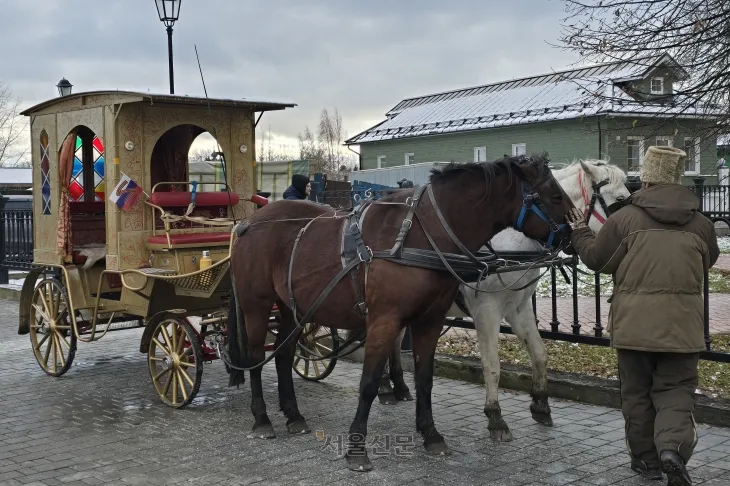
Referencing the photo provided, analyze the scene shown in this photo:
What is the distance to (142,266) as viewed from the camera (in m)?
7.48

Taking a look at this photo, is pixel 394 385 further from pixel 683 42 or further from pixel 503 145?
pixel 503 145

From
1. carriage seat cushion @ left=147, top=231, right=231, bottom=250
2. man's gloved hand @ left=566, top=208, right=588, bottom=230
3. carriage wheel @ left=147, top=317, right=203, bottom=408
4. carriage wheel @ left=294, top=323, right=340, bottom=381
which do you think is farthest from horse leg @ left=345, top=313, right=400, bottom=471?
carriage seat cushion @ left=147, top=231, right=231, bottom=250

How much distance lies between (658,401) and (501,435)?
159 cm

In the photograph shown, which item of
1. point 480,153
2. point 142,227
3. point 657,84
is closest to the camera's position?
point 142,227

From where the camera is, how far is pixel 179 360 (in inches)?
278

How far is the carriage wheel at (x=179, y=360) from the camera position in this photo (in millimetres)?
6895

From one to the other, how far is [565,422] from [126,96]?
476cm

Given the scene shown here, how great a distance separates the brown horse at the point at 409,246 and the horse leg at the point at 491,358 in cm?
47

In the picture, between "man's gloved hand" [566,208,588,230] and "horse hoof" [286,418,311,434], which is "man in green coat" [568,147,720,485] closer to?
"man's gloved hand" [566,208,588,230]

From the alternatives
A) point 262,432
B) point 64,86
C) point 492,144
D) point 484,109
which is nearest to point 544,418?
point 262,432

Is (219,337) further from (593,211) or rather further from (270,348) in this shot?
(593,211)

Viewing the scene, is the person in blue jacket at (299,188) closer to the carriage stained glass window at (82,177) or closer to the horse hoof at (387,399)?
the carriage stained glass window at (82,177)

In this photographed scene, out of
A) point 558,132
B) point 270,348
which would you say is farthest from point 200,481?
point 558,132

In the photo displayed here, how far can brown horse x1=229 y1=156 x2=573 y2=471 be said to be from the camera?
17.5 ft
